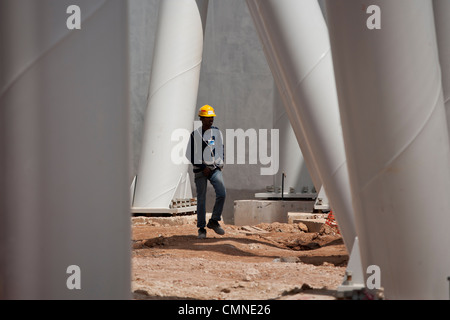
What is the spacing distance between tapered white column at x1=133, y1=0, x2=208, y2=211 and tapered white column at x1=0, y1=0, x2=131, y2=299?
39.2 ft

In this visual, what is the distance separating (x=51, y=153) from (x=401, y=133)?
2.35m

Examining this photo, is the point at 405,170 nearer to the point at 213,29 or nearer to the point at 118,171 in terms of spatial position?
the point at 118,171

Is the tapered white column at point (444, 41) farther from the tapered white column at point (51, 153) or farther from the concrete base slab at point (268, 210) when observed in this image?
the concrete base slab at point (268, 210)

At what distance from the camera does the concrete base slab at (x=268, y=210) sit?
17.4m

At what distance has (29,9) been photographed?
3.15 metres

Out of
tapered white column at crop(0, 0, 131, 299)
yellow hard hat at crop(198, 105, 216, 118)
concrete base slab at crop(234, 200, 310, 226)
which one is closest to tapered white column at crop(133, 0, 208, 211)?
concrete base slab at crop(234, 200, 310, 226)

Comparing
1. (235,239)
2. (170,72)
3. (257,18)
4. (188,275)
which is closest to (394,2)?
(188,275)

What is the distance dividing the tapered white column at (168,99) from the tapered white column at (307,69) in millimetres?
5809

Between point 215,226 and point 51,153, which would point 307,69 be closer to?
point 215,226

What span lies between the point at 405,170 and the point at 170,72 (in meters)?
11.2

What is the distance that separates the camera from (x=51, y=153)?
3152 mm

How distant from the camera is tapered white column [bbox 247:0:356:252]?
25.1 feet

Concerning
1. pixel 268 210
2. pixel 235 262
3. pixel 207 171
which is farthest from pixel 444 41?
pixel 268 210

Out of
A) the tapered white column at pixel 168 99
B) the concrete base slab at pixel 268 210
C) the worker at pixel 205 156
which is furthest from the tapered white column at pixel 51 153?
the concrete base slab at pixel 268 210
